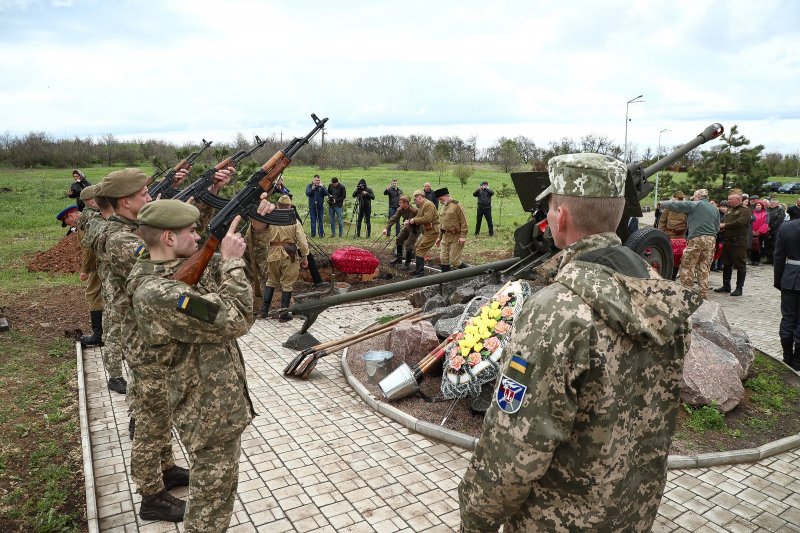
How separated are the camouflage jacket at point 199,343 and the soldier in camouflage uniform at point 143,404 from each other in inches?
23.3

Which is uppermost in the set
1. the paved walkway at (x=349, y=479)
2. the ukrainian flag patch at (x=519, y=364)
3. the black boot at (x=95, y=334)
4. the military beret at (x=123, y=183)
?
the military beret at (x=123, y=183)

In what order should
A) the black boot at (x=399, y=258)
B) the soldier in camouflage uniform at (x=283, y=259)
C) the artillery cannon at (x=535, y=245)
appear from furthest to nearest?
the black boot at (x=399, y=258) < the soldier in camouflage uniform at (x=283, y=259) < the artillery cannon at (x=535, y=245)

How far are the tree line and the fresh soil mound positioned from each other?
10.1 ft

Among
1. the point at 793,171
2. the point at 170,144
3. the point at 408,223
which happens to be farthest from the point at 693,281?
the point at 793,171

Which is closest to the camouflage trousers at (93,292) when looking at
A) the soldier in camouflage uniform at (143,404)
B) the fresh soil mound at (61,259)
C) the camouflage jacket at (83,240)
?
the camouflage jacket at (83,240)

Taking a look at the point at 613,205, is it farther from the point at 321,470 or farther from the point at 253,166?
the point at 253,166

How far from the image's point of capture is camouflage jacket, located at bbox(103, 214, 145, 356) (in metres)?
4.27

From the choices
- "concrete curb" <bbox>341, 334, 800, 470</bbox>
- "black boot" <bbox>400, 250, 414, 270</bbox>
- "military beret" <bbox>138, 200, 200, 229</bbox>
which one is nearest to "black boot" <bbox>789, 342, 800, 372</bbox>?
"concrete curb" <bbox>341, 334, 800, 470</bbox>

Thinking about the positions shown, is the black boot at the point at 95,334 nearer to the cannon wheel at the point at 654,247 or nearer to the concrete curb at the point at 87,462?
the concrete curb at the point at 87,462

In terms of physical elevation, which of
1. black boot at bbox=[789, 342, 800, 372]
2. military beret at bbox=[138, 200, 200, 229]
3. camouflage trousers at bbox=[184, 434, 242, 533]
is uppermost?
military beret at bbox=[138, 200, 200, 229]

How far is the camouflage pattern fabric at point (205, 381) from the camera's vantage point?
2967mm

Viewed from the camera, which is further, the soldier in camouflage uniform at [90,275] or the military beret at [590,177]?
the soldier in camouflage uniform at [90,275]

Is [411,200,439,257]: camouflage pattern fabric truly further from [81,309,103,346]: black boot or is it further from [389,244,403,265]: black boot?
[81,309,103,346]: black boot

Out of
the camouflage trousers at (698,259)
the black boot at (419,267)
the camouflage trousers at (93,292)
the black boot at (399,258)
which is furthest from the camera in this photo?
the black boot at (399,258)
